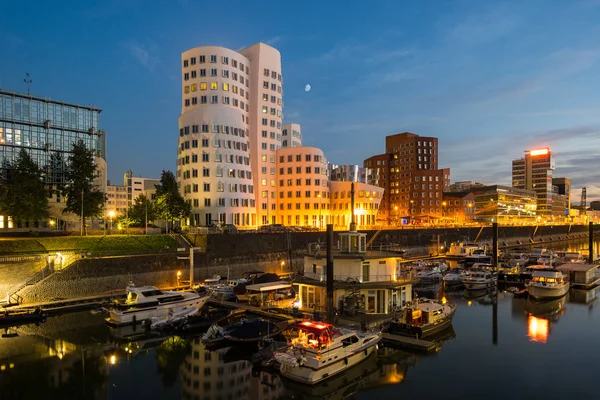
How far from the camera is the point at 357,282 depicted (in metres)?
35.2

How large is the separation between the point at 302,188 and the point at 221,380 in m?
81.5

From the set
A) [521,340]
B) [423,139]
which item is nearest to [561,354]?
[521,340]

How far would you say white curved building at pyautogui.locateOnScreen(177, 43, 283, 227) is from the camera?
88875 millimetres

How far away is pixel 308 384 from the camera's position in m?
25.5

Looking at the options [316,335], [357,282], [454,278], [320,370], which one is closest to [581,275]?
[454,278]

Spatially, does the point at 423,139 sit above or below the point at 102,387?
above

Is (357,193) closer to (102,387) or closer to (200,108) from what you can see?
(200,108)

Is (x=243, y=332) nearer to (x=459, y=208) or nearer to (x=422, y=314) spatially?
(x=422, y=314)

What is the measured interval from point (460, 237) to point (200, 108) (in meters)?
86.4

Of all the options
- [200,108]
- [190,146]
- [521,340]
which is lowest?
[521,340]

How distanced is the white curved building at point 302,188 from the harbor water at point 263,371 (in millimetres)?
68920

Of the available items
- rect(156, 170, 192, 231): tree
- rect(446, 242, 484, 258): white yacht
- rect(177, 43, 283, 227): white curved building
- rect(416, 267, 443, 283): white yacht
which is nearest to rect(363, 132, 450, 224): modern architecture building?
rect(446, 242, 484, 258): white yacht

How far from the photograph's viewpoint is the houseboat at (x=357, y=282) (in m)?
35.1

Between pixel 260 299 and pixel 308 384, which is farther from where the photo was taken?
pixel 260 299
